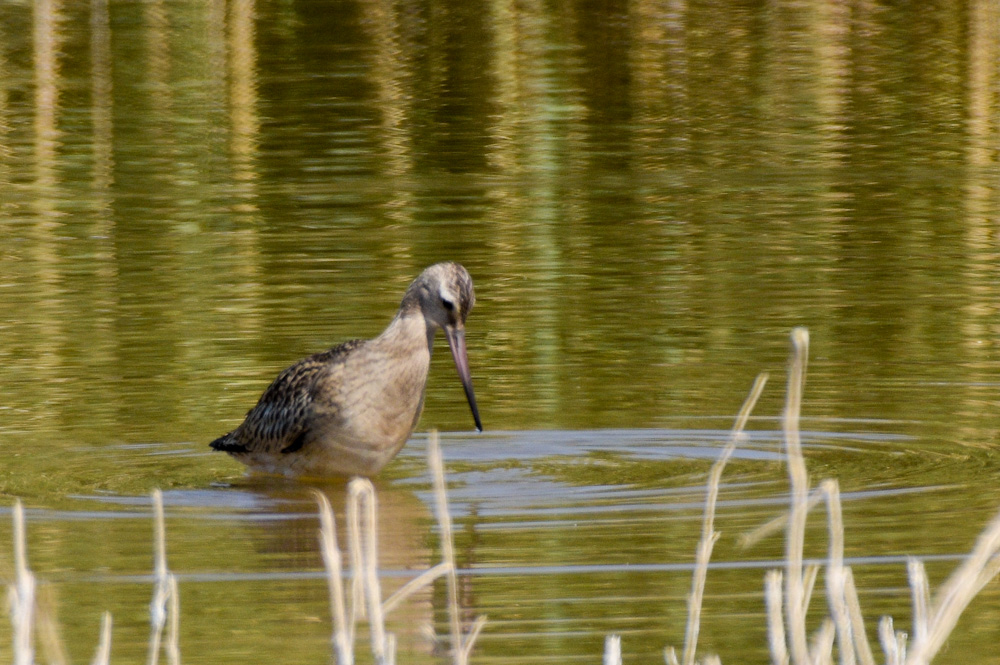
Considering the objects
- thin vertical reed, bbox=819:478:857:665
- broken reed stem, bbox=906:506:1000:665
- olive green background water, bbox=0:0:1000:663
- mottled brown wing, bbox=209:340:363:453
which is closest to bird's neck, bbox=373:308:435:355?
mottled brown wing, bbox=209:340:363:453

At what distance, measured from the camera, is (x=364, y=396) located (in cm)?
921

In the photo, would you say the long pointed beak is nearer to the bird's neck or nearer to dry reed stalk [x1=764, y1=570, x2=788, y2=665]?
the bird's neck

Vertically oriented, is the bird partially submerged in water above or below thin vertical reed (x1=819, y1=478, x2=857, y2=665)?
below

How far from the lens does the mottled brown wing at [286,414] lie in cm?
934

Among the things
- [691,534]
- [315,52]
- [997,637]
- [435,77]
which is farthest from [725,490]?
[315,52]

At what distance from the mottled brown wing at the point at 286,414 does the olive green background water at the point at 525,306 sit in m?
0.21

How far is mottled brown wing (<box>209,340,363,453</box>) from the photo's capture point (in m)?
9.34

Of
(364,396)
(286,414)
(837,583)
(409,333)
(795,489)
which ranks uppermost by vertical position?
(795,489)

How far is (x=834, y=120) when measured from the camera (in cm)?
2027

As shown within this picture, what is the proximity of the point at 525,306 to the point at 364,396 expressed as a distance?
324 centimetres

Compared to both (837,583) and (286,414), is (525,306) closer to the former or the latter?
(286,414)

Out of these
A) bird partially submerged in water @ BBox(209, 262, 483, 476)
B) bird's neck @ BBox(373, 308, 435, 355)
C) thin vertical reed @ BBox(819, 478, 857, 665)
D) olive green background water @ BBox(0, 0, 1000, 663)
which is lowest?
olive green background water @ BBox(0, 0, 1000, 663)

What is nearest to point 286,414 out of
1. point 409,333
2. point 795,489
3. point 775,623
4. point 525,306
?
point 409,333

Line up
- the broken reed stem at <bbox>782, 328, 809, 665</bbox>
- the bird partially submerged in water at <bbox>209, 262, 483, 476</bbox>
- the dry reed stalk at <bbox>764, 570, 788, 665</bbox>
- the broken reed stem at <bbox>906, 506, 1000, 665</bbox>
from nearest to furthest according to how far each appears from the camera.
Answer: the broken reed stem at <bbox>906, 506, 1000, 665</bbox> < the broken reed stem at <bbox>782, 328, 809, 665</bbox> < the dry reed stalk at <bbox>764, 570, 788, 665</bbox> < the bird partially submerged in water at <bbox>209, 262, 483, 476</bbox>
